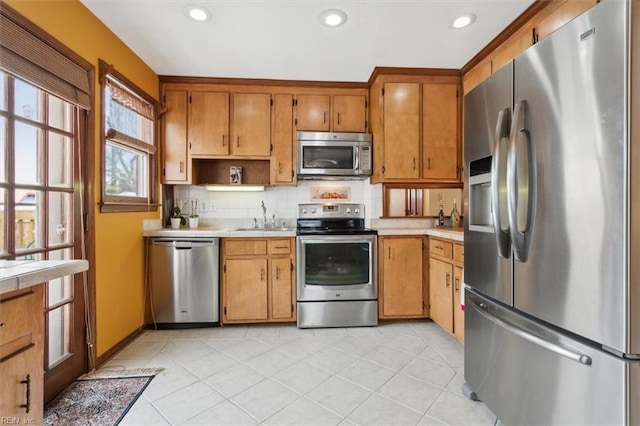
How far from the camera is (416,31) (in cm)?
216

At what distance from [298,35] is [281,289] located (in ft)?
7.10

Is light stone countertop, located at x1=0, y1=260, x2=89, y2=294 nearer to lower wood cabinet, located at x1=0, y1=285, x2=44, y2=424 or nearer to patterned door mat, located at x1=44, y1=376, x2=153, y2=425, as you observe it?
lower wood cabinet, located at x1=0, y1=285, x2=44, y2=424

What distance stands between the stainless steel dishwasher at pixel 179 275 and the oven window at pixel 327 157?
123 cm

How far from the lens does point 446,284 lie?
96.6 inches

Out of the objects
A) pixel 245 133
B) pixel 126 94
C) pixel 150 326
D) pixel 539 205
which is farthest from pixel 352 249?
pixel 126 94

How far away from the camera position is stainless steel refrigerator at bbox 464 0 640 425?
82 centimetres

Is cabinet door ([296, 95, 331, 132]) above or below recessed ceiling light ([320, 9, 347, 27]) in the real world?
below

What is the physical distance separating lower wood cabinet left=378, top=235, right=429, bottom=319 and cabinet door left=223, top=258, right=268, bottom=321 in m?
1.13

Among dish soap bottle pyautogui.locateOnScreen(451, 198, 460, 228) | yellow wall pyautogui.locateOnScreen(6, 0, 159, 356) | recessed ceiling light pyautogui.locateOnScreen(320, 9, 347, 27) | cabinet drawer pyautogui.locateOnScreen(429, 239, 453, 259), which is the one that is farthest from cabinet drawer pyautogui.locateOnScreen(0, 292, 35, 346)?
dish soap bottle pyautogui.locateOnScreen(451, 198, 460, 228)

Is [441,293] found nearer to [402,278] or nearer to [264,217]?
[402,278]

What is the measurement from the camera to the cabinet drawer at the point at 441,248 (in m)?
2.39

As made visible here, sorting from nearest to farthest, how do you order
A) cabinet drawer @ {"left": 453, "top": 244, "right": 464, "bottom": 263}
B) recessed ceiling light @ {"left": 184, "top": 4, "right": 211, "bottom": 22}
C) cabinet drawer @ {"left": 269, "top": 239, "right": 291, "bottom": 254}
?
1. recessed ceiling light @ {"left": 184, "top": 4, "right": 211, "bottom": 22}
2. cabinet drawer @ {"left": 453, "top": 244, "right": 464, "bottom": 263}
3. cabinet drawer @ {"left": 269, "top": 239, "right": 291, "bottom": 254}

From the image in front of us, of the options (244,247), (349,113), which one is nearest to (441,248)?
(349,113)

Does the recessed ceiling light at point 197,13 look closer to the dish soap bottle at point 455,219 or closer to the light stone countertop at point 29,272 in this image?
the light stone countertop at point 29,272
